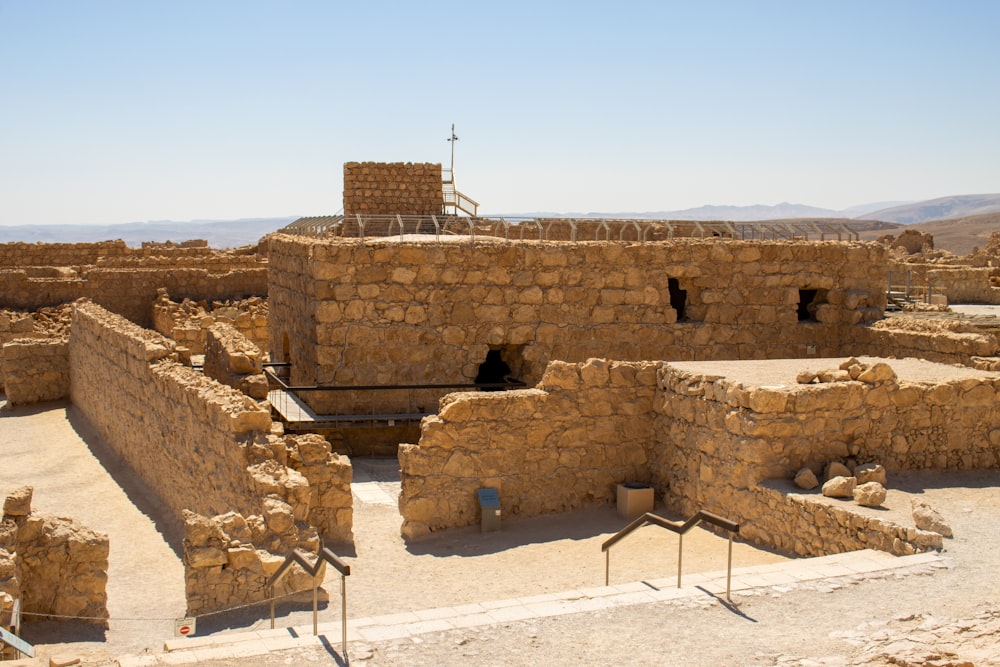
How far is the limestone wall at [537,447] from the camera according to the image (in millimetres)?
10164

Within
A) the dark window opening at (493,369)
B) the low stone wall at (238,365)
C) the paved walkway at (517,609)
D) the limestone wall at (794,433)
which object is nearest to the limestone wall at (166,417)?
the low stone wall at (238,365)

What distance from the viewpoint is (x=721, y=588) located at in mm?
6918

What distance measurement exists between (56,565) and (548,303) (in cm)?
830

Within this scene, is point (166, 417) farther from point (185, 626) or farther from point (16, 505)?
point (185, 626)

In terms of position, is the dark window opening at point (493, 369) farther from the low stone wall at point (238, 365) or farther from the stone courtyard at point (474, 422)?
the low stone wall at point (238, 365)

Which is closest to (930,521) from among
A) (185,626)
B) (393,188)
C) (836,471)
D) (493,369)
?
(836,471)

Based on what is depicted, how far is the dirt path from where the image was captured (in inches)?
313

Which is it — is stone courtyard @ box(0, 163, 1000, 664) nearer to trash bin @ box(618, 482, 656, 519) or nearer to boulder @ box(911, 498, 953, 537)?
boulder @ box(911, 498, 953, 537)

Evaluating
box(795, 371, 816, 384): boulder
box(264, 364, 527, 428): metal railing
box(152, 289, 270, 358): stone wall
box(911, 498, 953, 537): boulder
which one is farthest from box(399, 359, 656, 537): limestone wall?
box(152, 289, 270, 358): stone wall

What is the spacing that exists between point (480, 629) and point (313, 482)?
12.1 feet

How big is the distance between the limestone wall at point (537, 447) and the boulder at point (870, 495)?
2766 mm

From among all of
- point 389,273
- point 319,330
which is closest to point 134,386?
point 319,330

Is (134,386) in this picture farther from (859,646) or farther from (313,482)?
(859,646)

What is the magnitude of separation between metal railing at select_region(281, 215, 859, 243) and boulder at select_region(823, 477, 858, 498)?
7.17 m
